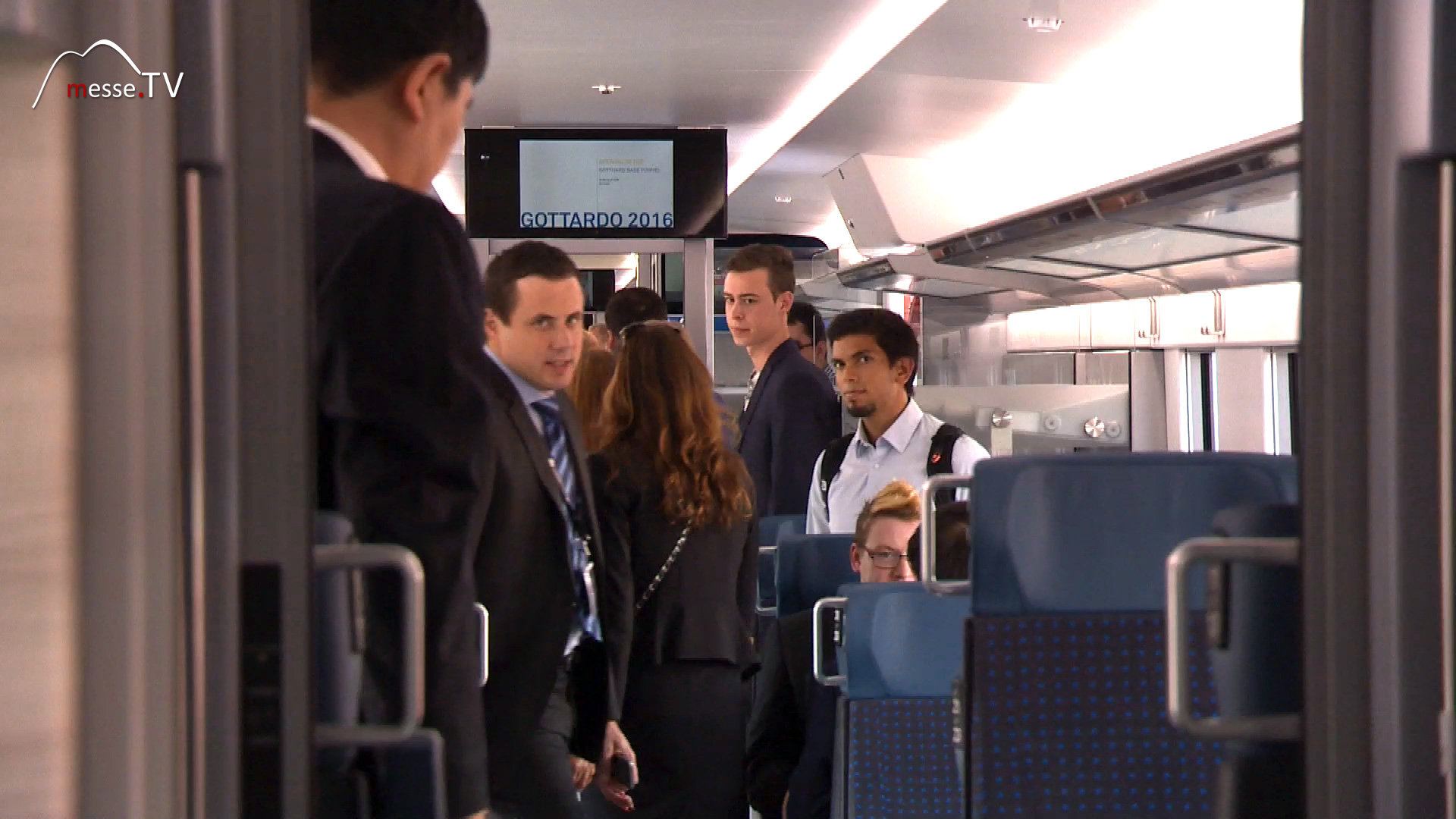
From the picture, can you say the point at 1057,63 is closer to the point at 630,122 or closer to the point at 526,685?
the point at 630,122

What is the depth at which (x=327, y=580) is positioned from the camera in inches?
59.0

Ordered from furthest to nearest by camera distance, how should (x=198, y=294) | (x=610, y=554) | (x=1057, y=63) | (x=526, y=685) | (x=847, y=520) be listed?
(x=1057, y=63), (x=847, y=520), (x=610, y=554), (x=526, y=685), (x=198, y=294)

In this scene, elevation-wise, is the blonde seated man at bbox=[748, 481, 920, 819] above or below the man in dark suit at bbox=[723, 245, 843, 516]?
below

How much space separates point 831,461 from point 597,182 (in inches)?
174

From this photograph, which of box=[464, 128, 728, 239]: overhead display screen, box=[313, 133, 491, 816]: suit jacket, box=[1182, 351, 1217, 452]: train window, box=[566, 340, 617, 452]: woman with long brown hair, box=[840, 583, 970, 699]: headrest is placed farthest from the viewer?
box=[464, 128, 728, 239]: overhead display screen

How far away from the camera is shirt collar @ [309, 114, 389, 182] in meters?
1.78

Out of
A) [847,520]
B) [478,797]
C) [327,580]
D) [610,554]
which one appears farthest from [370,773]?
[847,520]

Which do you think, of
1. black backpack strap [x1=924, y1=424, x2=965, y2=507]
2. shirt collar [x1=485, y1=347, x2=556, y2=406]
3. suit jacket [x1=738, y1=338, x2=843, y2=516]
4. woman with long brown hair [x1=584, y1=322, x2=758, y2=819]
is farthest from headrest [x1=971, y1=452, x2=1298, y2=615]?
suit jacket [x1=738, y1=338, x2=843, y2=516]

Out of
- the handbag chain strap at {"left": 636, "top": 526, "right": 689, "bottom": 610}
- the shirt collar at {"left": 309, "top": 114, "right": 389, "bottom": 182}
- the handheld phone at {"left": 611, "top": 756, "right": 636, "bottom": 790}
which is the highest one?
the shirt collar at {"left": 309, "top": 114, "right": 389, "bottom": 182}

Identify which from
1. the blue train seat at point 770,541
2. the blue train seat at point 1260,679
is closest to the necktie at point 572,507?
the blue train seat at point 1260,679

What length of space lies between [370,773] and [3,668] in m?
0.58

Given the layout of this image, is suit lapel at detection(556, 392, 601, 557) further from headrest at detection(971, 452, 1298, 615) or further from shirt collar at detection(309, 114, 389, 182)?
shirt collar at detection(309, 114, 389, 182)

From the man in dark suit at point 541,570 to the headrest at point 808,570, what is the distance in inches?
39.9

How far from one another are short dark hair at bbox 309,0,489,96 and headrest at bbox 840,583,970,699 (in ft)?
6.65
